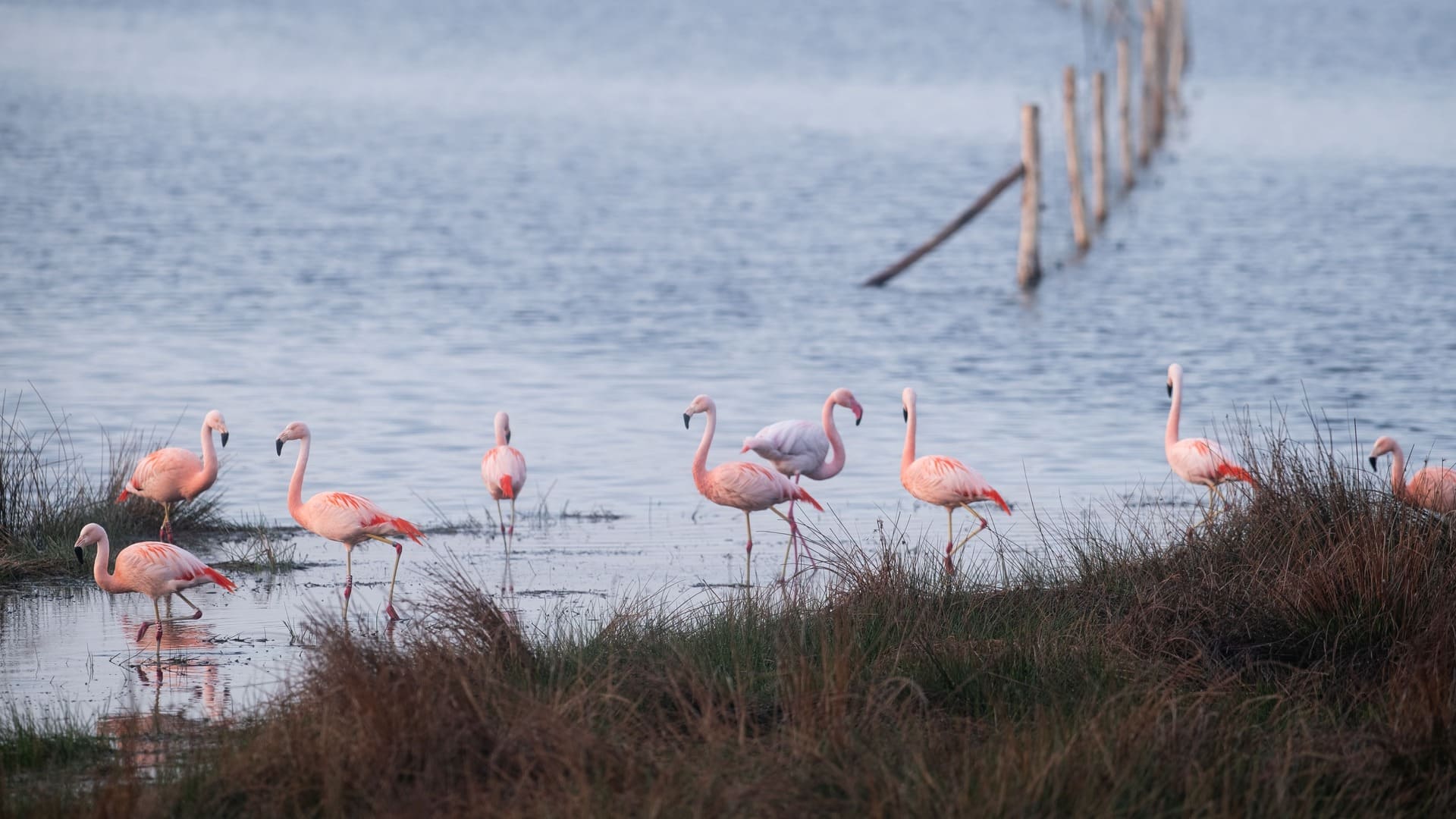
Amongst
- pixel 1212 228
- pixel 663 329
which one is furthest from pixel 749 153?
pixel 663 329

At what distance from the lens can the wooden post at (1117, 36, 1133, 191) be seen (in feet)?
107

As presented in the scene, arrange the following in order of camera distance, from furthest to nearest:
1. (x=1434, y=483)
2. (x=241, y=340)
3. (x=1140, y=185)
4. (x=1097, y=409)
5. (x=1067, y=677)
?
(x=1140, y=185) < (x=241, y=340) < (x=1097, y=409) < (x=1434, y=483) < (x=1067, y=677)

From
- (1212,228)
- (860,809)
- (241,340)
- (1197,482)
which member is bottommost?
(860,809)

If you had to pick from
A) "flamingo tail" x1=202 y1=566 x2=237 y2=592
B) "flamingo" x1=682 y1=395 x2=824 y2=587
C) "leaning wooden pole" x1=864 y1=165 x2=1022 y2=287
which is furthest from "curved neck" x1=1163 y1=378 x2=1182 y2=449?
"leaning wooden pole" x1=864 y1=165 x2=1022 y2=287

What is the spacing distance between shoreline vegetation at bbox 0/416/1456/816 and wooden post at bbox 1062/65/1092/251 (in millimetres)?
17879

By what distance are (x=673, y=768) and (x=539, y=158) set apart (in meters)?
37.2

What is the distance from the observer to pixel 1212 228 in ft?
105

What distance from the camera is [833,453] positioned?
448 inches

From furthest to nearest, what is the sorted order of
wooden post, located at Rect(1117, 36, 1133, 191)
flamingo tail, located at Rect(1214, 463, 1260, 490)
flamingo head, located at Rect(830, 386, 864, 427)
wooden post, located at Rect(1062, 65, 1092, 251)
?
wooden post, located at Rect(1117, 36, 1133, 191), wooden post, located at Rect(1062, 65, 1092, 251), flamingo head, located at Rect(830, 386, 864, 427), flamingo tail, located at Rect(1214, 463, 1260, 490)

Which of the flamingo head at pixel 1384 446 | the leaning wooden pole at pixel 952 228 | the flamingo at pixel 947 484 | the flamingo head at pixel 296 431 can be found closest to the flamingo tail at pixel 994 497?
the flamingo at pixel 947 484

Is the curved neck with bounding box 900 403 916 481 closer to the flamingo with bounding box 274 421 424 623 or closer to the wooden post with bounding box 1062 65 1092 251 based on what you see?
the flamingo with bounding box 274 421 424 623

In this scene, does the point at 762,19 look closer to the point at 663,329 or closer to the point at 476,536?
the point at 663,329

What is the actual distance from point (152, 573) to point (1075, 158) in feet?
66.5

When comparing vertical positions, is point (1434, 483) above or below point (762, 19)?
below
